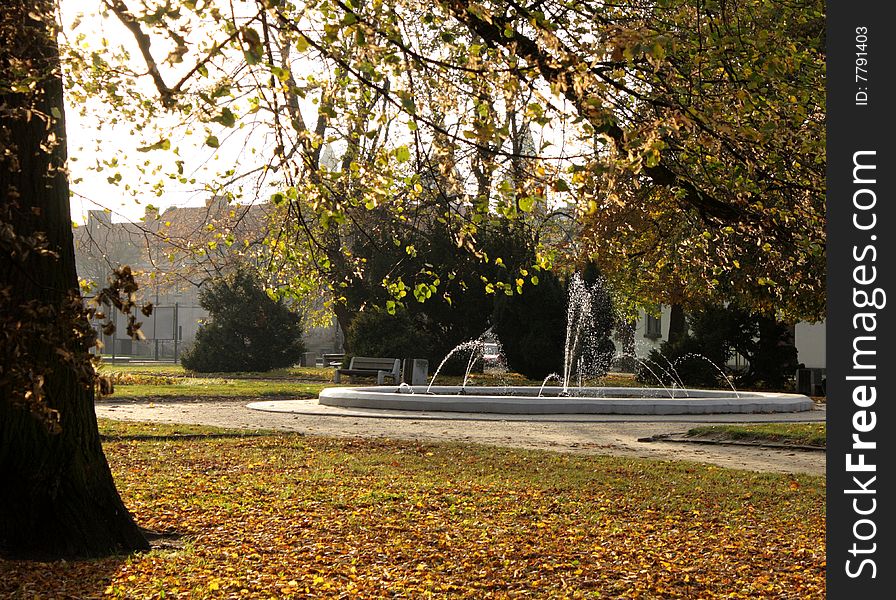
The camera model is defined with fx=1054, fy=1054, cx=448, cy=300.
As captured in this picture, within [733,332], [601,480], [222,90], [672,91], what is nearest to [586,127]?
[672,91]

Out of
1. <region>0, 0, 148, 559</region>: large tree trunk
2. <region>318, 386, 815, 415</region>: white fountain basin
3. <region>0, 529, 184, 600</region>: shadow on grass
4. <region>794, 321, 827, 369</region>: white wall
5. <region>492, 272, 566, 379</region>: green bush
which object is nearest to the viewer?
<region>0, 529, 184, 600</region>: shadow on grass

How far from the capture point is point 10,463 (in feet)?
21.3

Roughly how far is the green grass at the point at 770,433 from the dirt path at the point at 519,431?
0.56 m

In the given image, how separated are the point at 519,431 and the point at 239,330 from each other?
64.1ft

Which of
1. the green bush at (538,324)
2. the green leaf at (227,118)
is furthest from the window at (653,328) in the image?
the green leaf at (227,118)

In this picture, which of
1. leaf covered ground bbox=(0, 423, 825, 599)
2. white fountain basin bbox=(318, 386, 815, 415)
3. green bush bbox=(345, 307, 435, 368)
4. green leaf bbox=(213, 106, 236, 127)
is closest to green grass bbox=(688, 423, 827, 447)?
white fountain basin bbox=(318, 386, 815, 415)

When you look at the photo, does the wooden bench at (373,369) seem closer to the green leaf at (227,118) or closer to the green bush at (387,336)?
the green bush at (387,336)

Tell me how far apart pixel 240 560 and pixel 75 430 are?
4.33 ft

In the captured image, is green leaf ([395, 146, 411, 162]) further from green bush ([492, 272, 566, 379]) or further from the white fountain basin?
green bush ([492, 272, 566, 379])

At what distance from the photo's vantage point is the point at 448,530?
7410mm

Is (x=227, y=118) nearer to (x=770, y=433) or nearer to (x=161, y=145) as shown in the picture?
(x=161, y=145)

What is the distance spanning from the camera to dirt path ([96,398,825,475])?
12.5 meters

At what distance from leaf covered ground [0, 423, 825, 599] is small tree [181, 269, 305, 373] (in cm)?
2186

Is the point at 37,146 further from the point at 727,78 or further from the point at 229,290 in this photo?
the point at 229,290
